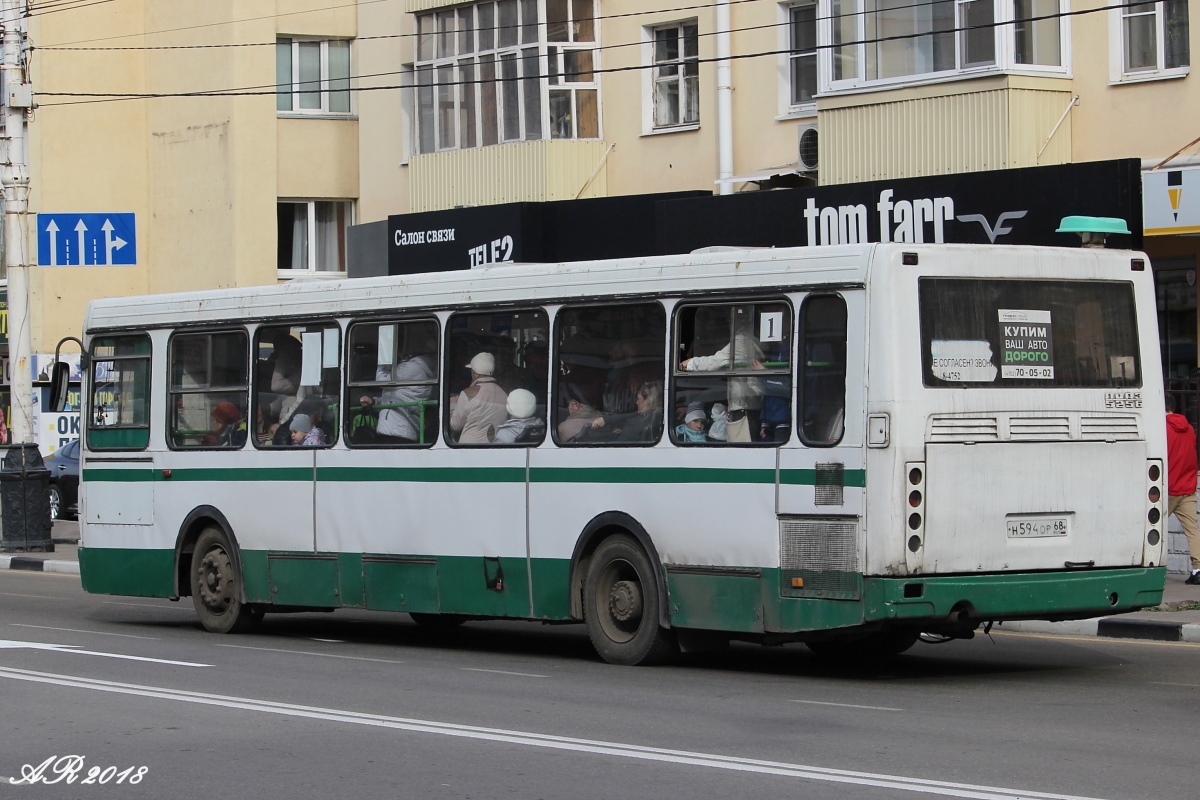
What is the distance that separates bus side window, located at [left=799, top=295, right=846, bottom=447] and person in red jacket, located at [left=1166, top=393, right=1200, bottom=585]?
737 cm

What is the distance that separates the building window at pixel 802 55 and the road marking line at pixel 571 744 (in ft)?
51.5

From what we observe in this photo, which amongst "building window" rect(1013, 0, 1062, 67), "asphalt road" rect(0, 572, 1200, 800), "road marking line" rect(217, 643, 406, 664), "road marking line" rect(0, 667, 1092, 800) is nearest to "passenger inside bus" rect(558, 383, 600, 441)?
"asphalt road" rect(0, 572, 1200, 800)

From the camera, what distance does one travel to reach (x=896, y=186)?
73.8ft

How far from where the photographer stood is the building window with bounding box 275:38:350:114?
116 feet

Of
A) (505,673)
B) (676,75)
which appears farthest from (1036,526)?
(676,75)

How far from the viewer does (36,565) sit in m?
24.8

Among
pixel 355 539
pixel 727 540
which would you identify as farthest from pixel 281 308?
pixel 727 540

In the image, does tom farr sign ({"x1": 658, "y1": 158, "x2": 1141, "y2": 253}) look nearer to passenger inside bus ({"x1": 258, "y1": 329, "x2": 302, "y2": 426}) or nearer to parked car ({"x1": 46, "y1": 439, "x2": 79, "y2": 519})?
passenger inside bus ({"x1": 258, "y1": 329, "x2": 302, "y2": 426})

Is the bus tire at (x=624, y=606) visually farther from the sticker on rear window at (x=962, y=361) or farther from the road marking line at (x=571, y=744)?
the road marking line at (x=571, y=744)

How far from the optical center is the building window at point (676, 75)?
90.1ft

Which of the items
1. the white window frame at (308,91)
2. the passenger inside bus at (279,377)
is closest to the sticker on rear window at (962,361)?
the passenger inside bus at (279,377)

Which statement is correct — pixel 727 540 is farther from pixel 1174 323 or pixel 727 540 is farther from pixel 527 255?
pixel 527 255

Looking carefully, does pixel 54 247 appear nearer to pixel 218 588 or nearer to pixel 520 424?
pixel 218 588

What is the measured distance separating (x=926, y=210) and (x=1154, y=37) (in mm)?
3103
